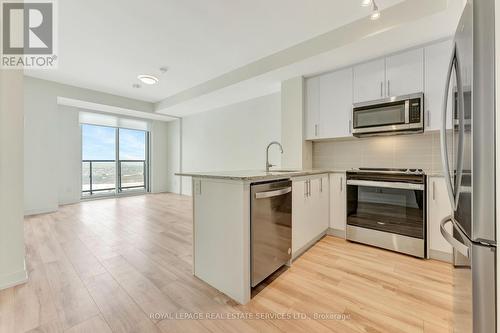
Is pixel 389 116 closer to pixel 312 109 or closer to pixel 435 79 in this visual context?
pixel 435 79

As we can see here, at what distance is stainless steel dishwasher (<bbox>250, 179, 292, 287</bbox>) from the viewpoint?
1661 mm

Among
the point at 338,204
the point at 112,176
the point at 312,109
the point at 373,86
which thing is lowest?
the point at 338,204

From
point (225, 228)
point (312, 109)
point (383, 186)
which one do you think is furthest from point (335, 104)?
point (225, 228)

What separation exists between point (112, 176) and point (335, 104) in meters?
6.67

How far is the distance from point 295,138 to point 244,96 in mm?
1853

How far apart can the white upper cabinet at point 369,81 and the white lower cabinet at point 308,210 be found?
4.01 ft

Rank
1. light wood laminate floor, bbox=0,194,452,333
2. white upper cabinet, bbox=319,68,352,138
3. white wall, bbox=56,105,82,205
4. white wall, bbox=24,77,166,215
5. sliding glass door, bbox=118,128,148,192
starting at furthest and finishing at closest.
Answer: sliding glass door, bbox=118,128,148,192 → white wall, bbox=56,105,82,205 → white wall, bbox=24,77,166,215 → white upper cabinet, bbox=319,68,352,138 → light wood laminate floor, bbox=0,194,452,333

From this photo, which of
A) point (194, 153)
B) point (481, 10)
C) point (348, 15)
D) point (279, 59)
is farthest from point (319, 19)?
point (194, 153)

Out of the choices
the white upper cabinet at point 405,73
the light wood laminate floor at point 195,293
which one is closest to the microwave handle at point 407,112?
the white upper cabinet at point 405,73

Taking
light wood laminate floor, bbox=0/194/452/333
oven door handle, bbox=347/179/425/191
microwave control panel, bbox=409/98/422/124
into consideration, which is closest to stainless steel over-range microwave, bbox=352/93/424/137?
microwave control panel, bbox=409/98/422/124

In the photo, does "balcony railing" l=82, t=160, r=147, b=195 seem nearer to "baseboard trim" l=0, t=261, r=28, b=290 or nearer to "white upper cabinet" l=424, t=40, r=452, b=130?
"baseboard trim" l=0, t=261, r=28, b=290

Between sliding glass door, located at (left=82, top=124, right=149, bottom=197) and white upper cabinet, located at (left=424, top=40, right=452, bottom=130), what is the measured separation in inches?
292

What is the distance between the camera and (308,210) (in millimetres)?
2494

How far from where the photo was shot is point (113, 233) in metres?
3.16
